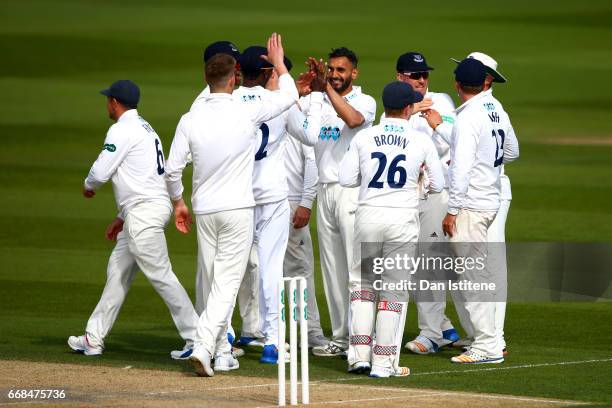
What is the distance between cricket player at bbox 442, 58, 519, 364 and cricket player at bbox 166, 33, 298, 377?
1.34 meters

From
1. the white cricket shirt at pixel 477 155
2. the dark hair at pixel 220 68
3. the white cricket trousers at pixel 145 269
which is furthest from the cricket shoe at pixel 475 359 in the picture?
the dark hair at pixel 220 68

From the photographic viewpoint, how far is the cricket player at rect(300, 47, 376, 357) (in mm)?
9969

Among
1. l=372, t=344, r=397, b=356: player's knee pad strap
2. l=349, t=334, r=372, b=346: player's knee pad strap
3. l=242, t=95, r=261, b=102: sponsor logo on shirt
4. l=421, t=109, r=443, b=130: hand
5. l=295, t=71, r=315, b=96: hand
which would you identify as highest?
l=295, t=71, r=315, b=96: hand

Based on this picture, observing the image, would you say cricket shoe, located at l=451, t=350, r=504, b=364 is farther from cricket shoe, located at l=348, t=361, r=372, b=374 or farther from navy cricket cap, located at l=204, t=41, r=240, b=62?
navy cricket cap, located at l=204, t=41, r=240, b=62

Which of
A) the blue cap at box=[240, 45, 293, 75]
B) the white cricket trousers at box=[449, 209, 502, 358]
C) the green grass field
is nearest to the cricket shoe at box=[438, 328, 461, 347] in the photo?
the green grass field

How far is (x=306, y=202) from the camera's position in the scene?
10.3m

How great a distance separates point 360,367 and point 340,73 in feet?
7.64

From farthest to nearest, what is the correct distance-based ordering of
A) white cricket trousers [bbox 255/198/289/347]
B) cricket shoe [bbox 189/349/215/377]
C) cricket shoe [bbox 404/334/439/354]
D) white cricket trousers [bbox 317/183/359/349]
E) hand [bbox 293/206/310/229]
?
hand [bbox 293/206/310/229], cricket shoe [bbox 404/334/439/354], white cricket trousers [bbox 317/183/359/349], white cricket trousers [bbox 255/198/289/347], cricket shoe [bbox 189/349/215/377]

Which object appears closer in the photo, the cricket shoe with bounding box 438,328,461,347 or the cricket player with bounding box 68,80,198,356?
the cricket player with bounding box 68,80,198,356

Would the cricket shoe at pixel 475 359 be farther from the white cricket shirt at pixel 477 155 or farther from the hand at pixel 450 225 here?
the white cricket shirt at pixel 477 155

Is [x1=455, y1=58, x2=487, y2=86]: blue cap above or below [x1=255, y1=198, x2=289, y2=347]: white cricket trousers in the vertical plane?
above

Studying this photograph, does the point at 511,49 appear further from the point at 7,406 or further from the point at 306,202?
the point at 7,406

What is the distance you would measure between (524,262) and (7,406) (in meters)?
7.84

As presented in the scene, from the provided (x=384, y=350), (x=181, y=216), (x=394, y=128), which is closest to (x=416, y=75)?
(x=394, y=128)
